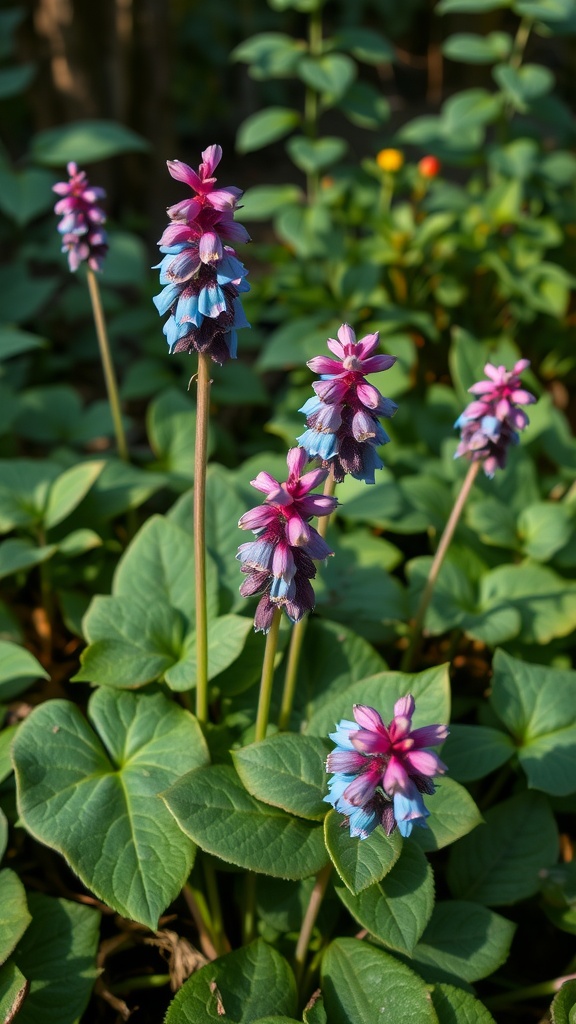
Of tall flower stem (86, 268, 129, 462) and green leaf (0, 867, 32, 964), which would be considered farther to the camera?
tall flower stem (86, 268, 129, 462)

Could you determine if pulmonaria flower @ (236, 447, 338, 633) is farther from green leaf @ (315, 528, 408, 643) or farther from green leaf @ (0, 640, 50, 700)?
green leaf @ (315, 528, 408, 643)

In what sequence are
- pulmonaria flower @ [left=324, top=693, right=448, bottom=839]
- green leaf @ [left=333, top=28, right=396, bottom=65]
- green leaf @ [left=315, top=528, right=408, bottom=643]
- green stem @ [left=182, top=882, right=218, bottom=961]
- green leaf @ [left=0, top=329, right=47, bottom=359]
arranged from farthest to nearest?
green leaf @ [left=333, top=28, right=396, bottom=65] < green leaf @ [left=0, top=329, right=47, bottom=359] < green leaf @ [left=315, top=528, right=408, bottom=643] < green stem @ [left=182, top=882, right=218, bottom=961] < pulmonaria flower @ [left=324, top=693, right=448, bottom=839]

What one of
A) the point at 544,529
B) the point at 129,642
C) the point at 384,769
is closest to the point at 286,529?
the point at 384,769

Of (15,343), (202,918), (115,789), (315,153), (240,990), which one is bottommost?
(240,990)

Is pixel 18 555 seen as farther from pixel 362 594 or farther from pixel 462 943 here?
pixel 462 943

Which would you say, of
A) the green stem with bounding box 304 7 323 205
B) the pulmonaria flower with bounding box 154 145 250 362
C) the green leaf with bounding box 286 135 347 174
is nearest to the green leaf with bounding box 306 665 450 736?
the pulmonaria flower with bounding box 154 145 250 362

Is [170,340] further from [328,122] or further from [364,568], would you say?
[328,122]

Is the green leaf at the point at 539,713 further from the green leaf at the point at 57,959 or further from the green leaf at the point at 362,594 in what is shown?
the green leaf at the point at 57,959

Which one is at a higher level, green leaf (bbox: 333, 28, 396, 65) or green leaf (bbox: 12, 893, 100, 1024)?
green leaf (bbox: 333, 28, 396, 65)
